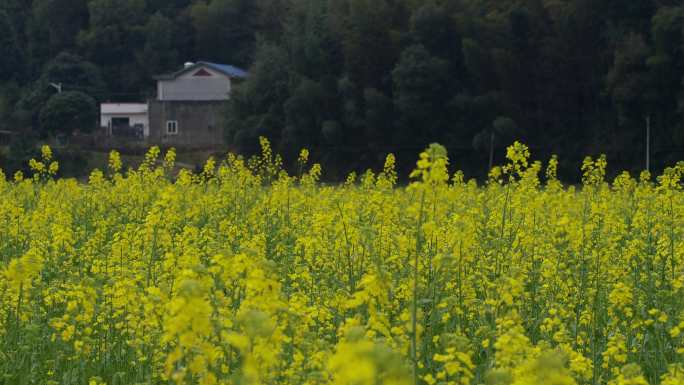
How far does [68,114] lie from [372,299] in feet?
142

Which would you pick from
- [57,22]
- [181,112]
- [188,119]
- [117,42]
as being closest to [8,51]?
[57,22]

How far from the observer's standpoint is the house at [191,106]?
149 ft

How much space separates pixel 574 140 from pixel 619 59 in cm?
328

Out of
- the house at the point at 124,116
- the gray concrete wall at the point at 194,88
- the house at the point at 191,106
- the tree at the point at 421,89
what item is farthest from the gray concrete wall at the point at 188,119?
the tree at the point at 421,89

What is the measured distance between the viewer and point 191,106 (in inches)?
1834

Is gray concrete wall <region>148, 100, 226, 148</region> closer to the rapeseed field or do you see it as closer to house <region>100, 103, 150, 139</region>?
house <region>100, 103, 150, 139</region>

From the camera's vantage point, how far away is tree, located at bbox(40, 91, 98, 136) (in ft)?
146

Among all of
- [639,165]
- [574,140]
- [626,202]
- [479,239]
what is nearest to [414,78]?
[574,140]

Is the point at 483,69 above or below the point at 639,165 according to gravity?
above

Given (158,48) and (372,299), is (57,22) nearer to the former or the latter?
(158,48)

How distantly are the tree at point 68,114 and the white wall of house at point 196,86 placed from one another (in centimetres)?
476

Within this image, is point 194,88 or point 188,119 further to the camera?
point 194,88

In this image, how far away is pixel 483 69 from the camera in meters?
30.2

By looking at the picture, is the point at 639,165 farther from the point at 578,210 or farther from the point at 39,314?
the point at 39,314
